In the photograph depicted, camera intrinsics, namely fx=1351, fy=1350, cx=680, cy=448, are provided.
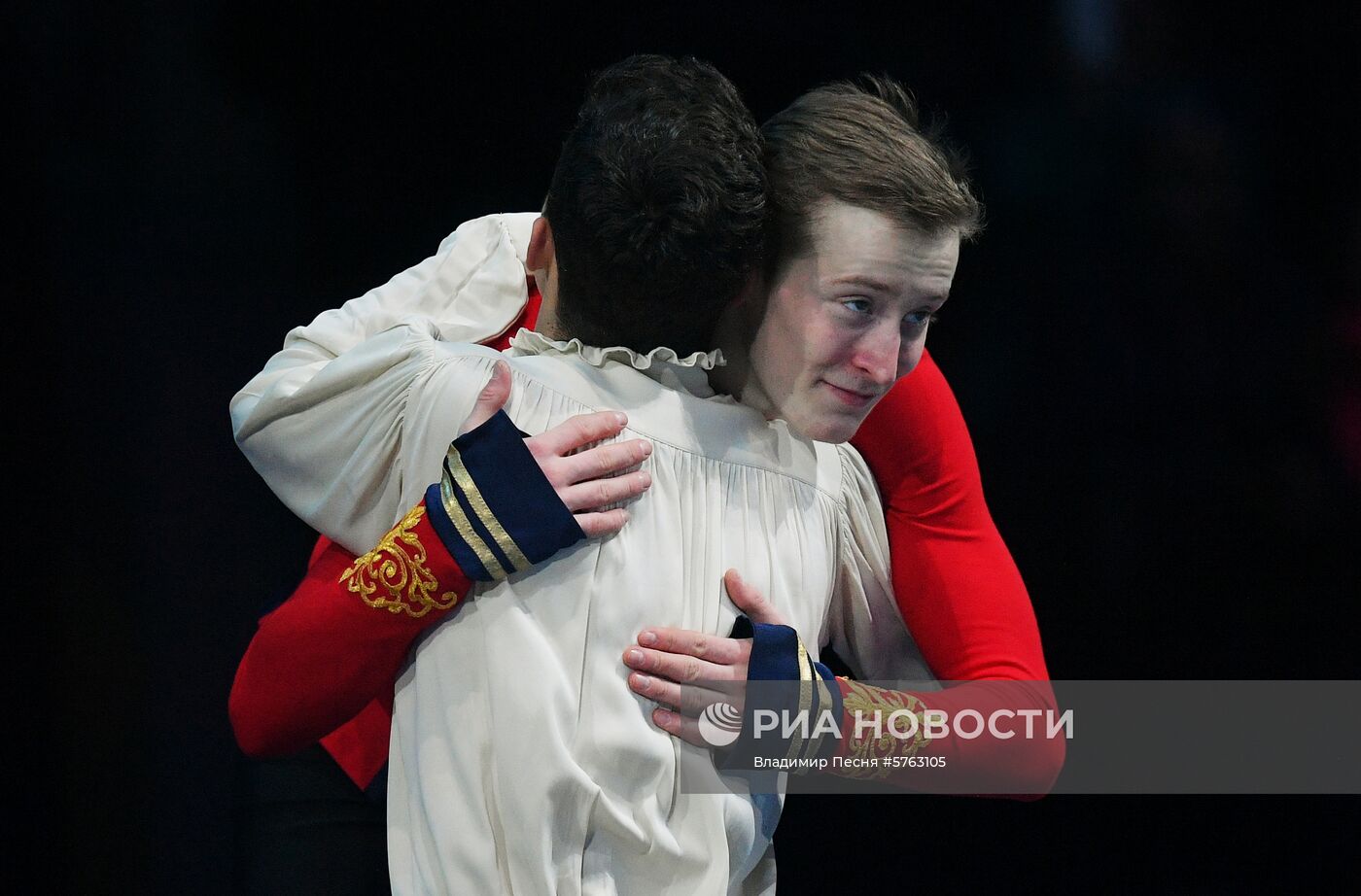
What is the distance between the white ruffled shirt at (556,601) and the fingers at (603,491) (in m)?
0.03

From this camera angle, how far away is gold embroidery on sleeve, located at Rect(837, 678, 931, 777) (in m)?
1.37

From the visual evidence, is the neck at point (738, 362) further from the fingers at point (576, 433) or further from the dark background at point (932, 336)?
the dark background at point (932, 336)

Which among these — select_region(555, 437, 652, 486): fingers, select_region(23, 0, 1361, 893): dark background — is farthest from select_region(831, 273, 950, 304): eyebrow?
select_region(23, 0, 1361, 893): dark background

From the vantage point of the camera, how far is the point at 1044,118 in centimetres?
211

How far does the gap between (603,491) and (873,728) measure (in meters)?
0.41

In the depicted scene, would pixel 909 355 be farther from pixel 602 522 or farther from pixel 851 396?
pixel 602 522

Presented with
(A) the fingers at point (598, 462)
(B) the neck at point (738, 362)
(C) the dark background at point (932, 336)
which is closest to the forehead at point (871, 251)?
(B) the neck at point (738, 362)

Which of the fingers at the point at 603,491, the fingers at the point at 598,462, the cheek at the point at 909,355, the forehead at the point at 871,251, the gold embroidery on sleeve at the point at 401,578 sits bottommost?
the gold embroidery on sleeve at the point at 401,578

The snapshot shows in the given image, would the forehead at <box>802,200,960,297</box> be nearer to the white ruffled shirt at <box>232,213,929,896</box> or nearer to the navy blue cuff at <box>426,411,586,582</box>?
the white ruffled shirt at <box>232,213,929,896</box>

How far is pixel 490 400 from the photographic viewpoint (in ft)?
3.92

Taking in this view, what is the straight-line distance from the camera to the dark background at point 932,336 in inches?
77.0

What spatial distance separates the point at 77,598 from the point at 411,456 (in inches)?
39.8

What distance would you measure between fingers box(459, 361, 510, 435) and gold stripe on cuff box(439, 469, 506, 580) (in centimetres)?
6

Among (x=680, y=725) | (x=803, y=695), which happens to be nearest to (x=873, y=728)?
(x=803, y=695)
